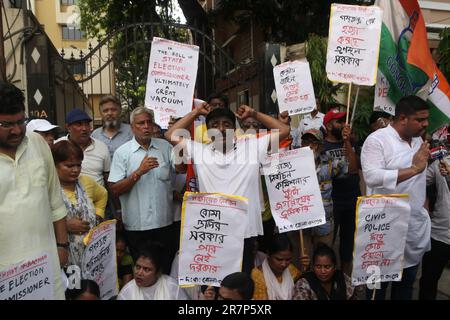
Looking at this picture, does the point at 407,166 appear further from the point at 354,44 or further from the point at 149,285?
the point at 149,285

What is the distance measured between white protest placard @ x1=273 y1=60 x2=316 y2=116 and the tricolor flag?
2.06ft

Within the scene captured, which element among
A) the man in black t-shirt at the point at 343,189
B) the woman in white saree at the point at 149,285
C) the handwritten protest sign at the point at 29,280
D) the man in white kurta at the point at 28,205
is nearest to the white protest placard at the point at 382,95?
the man in black t-shirt at the point at 343,189

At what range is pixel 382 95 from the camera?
422 centimetres

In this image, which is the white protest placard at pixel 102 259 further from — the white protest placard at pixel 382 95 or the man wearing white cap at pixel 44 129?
the white protest placard at pixel 382 95

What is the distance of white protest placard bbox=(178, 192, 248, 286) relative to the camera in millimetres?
3229

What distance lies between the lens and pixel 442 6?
10898mm

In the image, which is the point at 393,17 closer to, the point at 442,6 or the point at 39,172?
the point at 39,172

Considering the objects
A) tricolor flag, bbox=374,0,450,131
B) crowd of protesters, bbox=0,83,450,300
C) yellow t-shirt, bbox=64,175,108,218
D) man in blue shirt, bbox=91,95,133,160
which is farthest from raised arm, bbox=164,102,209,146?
tricolor flag, bbox=374,0,450,131

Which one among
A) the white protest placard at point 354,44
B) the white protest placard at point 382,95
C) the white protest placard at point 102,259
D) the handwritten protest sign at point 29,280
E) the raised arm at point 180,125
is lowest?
the white protest placard at point 102,259

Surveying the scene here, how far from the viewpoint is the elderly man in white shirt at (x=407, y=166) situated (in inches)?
131

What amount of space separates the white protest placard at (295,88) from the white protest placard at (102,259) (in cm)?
209

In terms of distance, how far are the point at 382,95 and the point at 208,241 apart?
7.20 ft

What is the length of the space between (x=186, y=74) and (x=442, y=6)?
9101 millimetres

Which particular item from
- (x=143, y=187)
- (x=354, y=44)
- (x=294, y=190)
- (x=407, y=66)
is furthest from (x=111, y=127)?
(x=407, y=66)
